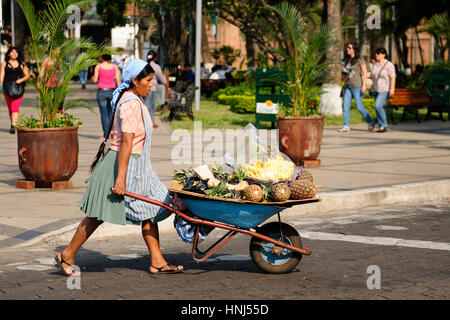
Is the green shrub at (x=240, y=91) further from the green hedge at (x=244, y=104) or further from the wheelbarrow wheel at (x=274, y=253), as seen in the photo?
the wheelbarrow wheel at (x=274, y=253)

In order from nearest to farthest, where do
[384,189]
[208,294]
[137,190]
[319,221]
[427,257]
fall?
1. [208,294]
2. [137,190]
3. [427,257]
4. [319,221]
5. [384,189]

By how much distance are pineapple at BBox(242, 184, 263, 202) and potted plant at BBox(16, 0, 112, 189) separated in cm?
455

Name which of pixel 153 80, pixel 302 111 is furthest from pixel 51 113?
pixel 153 80

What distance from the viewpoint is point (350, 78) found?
17062mm

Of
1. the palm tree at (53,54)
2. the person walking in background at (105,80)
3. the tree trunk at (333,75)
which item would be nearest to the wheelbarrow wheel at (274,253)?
the palm tree at (53,54)

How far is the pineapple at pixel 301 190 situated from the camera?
6.22m

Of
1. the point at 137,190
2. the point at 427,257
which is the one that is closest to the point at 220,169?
the point at 137,190

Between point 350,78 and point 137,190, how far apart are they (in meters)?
11.4

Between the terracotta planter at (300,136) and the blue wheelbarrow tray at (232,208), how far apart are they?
5823 millimetres

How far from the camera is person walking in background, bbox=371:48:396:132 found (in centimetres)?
1733

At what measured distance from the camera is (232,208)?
20.3ft

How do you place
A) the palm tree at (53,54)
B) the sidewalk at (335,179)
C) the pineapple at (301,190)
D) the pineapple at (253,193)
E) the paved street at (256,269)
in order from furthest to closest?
the palm tree at (53,54) < the sidewalk at (335,179) < the pineapple at (301,190) < the pineapple at (253,193) < the paved street at (256,269)

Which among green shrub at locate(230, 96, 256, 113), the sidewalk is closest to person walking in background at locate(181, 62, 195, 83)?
green shrub at locate(230, 96, 256, 113)
